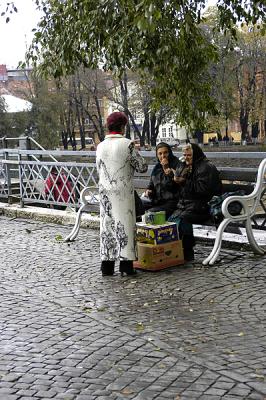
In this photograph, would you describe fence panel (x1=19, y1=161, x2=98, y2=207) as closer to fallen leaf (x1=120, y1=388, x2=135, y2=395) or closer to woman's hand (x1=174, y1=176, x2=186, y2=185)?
woman's hand (x1=174, y1=176, x2=186, y2=185)

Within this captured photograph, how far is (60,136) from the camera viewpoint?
58.5m

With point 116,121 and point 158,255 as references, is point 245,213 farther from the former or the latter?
point 116,121

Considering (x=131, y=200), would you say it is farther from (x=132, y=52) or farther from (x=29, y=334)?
(x=29, y=334)

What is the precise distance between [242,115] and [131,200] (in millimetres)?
47368

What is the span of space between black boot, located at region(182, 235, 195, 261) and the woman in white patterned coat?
2.54 ft

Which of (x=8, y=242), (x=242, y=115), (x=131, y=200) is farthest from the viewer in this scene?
(x=242, y=115)

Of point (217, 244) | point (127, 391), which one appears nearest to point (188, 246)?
point (217, 244)

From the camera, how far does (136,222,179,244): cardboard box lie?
24.3ft

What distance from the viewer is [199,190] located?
788 centimetres

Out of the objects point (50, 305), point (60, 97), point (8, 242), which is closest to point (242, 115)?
point (60, 97)

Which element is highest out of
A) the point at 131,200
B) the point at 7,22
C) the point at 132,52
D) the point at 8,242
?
the point at 7,22

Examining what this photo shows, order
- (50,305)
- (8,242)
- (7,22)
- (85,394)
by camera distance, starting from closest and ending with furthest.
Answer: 1. (85,394)
2. (50,305)
3. (7,22)
4. (8,242)

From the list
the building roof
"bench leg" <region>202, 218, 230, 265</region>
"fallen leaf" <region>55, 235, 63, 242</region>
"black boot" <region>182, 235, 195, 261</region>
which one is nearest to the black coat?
"black boot" <region>182, 235, 195, 261</region>

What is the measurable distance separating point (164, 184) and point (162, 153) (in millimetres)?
411
